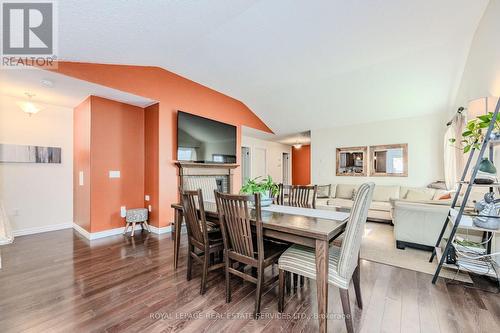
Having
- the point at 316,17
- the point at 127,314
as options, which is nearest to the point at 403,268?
the point at 127,314

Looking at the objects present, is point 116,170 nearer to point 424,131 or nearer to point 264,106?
point 264,106

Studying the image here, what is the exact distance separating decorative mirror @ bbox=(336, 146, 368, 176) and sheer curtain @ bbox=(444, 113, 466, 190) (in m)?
1.62

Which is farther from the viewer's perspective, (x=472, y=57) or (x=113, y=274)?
(x=472, y=57)

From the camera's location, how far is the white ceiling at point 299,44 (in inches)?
82.7

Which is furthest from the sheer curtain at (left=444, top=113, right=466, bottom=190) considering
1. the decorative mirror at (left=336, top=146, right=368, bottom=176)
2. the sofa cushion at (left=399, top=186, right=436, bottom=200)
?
the decorative mirror at (left=336, top=146, right=368, bottom=176)

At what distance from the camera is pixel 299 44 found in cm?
294

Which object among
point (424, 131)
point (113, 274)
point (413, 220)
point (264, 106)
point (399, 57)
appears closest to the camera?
point (113, 274)

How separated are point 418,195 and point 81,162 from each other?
22.4 feet

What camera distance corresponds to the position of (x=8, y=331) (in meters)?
1.50

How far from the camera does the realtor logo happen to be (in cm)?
171

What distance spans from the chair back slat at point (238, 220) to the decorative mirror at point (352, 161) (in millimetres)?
4957

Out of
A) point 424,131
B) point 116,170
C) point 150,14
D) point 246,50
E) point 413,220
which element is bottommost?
point 413,220

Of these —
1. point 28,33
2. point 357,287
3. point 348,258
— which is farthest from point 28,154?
point 357,287

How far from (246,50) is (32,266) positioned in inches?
152
